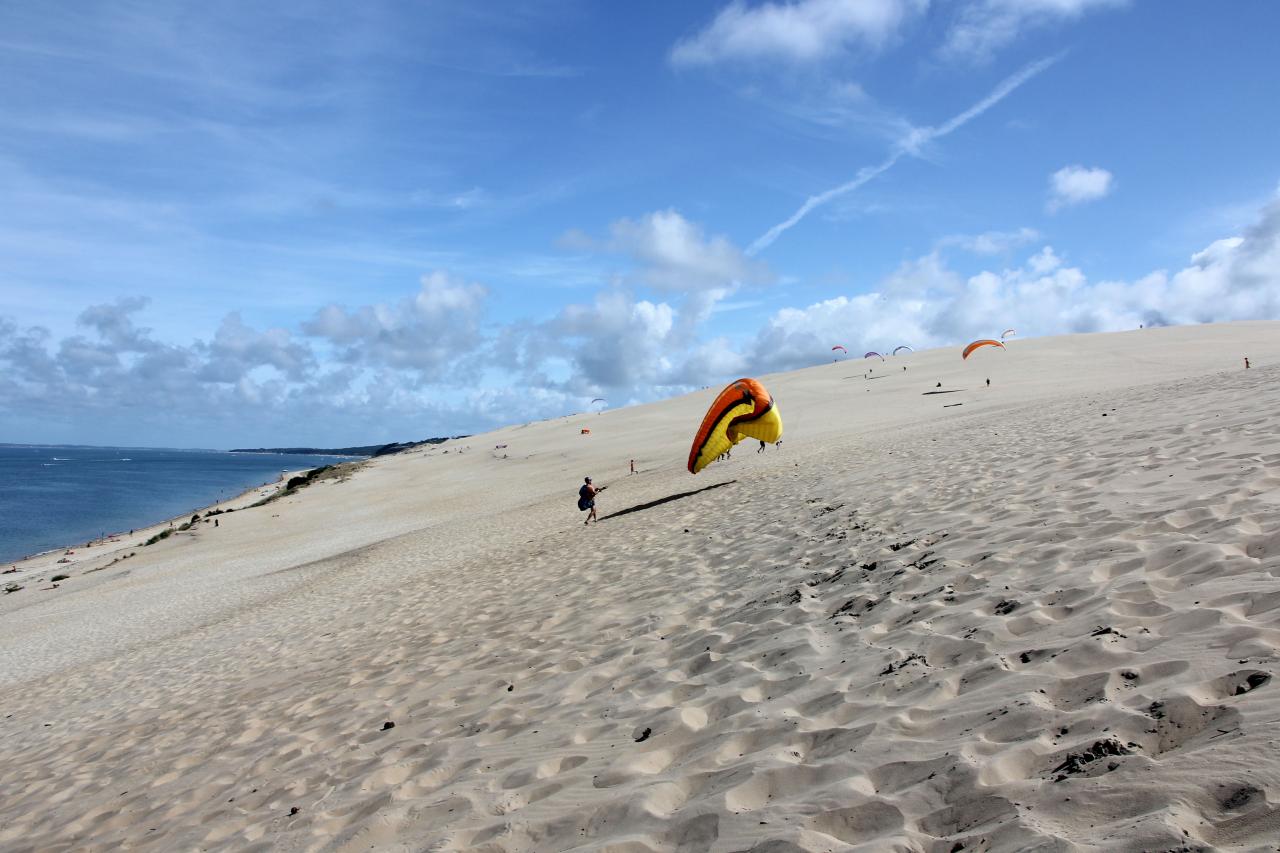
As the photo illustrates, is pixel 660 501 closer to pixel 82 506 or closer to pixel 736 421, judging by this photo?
pixel 736 421

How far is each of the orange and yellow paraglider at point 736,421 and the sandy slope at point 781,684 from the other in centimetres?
333

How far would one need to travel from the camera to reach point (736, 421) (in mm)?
18016

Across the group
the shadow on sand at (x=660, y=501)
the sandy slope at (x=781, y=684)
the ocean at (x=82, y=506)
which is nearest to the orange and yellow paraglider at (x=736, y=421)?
the shadow on sand at (x=660, y=501)

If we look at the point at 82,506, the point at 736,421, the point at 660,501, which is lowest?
the point at 660,501

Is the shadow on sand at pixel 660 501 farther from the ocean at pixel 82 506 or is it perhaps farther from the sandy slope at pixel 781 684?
the ocean at pixel 82 506

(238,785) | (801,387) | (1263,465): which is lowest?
(238,785)

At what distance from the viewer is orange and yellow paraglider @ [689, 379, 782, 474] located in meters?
17.9

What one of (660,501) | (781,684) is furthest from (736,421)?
(781,684)

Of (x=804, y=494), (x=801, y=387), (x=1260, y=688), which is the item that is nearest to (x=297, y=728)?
(x=1260, y=688)

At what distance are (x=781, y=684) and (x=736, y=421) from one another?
13.3 metres

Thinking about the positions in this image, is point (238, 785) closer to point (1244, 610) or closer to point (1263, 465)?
point (1244, 610)

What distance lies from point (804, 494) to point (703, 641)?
7186mm

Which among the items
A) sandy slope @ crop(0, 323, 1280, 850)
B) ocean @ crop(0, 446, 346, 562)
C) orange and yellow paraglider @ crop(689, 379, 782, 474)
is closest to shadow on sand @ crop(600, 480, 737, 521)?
orange and yellow paraglider @ crop(689, 379, 782, 474)

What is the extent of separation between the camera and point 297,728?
680 cm
